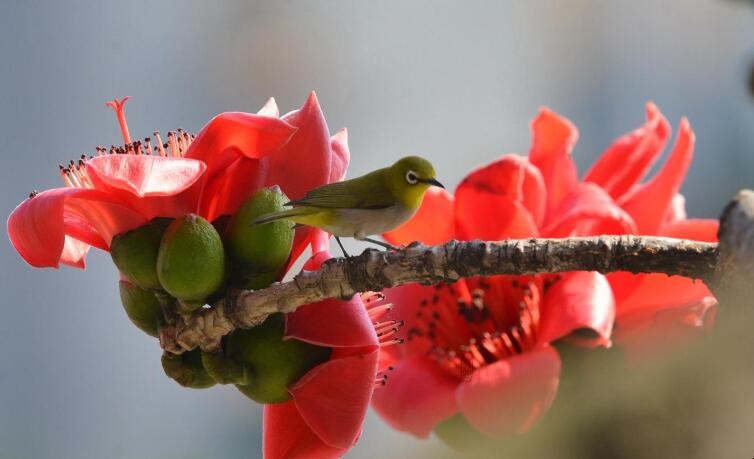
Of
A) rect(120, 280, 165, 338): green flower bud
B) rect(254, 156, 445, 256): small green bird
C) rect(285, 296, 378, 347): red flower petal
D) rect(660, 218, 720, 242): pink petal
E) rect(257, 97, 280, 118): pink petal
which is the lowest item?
rect(660, 218, 720, 242): pink petal

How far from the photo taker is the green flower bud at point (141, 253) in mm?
485

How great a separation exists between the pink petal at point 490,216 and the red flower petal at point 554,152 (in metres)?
0.08

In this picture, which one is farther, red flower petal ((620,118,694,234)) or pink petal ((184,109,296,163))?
red flower petal ((620,118,694,234))

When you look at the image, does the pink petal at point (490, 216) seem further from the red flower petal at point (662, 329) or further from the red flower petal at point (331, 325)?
the red flower petal at point (331, 325)

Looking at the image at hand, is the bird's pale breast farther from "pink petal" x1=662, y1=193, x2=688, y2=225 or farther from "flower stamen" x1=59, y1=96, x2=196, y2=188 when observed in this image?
"pink petal" x1=662, y1=193, x2=688, y2=225

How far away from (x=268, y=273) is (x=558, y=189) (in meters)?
0.49

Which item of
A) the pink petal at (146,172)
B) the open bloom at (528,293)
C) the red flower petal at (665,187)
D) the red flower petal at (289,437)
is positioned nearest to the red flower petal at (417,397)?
the open bloom at (528,293)

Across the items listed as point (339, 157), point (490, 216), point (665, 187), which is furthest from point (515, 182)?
point (339, 157)

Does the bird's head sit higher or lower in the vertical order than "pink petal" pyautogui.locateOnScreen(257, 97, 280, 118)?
lower

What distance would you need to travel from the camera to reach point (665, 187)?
2.85 ft

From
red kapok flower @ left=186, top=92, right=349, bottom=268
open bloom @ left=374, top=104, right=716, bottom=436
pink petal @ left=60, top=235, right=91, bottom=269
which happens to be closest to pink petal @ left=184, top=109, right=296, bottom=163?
red kapok flower @ left=186, top=92, right=349, bottom=268

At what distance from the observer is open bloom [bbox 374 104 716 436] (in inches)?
31.3

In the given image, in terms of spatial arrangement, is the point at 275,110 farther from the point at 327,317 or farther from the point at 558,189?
the point at 558,189

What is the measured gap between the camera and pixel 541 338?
32.8 inches
